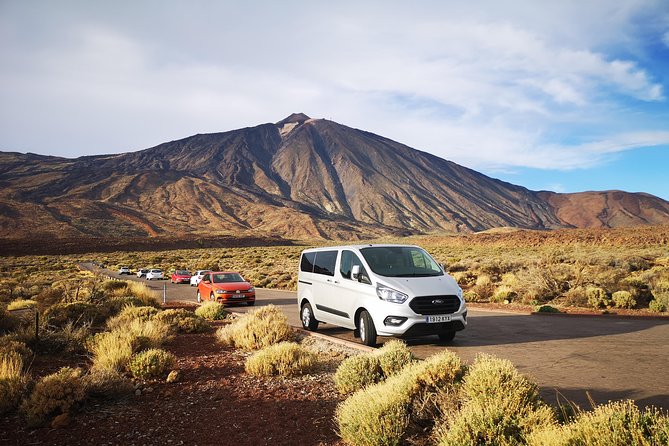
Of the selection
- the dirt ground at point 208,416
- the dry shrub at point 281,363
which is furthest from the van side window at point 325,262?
the dirt ground at point 208,416

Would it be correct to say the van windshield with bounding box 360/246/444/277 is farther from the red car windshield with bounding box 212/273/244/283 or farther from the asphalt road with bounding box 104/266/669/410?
the red car windshield with bounding box 212/273/244/283

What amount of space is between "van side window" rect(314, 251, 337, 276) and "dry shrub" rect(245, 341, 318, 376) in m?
2.98

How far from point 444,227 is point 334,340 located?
7350 inches

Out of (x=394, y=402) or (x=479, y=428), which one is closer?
(x=479, y=428)

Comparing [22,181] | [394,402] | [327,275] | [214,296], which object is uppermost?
[22,181]

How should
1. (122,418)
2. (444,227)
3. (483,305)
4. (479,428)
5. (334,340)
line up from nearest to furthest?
(479,428) → (122,418) → (334,340) → (483,305) → (444,227)

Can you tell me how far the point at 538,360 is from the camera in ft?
25.8

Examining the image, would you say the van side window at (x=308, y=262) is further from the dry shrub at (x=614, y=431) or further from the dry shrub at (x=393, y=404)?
the dry shrub at (x=614, y=431)

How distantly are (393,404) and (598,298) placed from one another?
43.8 feet

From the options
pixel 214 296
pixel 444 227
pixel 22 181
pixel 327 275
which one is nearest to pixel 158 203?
pixel 22 181

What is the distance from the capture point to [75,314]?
484 inches

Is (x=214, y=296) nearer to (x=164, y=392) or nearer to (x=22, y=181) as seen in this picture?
(x=164, y=392)

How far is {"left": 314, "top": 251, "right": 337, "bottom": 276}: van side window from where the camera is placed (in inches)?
409

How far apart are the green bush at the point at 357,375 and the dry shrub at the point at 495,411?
5.69 ft
